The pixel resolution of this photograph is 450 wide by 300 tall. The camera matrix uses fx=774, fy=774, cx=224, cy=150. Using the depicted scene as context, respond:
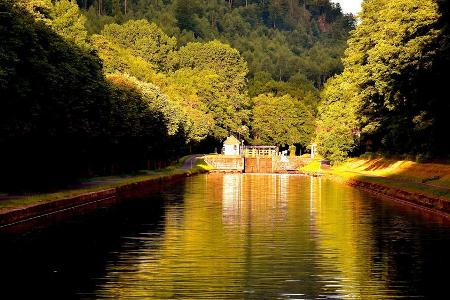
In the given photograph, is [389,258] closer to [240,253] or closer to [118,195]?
[240,253]

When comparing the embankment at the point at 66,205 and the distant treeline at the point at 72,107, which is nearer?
the embankment at the point at 66,205

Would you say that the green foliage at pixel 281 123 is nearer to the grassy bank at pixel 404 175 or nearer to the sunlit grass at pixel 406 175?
the grassy bank at pixel 404 175

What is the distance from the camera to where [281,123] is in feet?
589

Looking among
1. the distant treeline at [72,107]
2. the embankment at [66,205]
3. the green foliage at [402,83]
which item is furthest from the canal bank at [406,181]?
the distant treeline at [72,107]

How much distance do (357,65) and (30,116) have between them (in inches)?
2246

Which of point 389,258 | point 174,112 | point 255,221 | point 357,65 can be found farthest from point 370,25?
point 389,258

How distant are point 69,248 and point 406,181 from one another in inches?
1703

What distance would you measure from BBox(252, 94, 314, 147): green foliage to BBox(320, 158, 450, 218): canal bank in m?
77.8

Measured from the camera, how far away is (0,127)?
132ft

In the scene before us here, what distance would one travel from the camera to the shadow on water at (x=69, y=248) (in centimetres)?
1644

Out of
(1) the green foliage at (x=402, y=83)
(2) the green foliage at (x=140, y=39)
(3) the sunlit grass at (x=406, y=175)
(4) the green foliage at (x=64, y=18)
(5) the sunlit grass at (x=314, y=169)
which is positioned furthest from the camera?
(2) the green foliage at (x=140, y=39)

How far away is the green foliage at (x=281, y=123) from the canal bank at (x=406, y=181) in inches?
3064

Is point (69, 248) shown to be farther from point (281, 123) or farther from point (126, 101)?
point (281, 123)

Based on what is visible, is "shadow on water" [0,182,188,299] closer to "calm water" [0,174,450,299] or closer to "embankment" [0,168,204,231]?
"calm water" [0,174,450,299]
